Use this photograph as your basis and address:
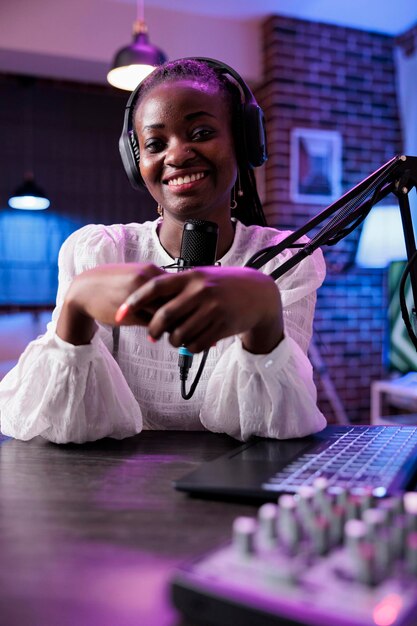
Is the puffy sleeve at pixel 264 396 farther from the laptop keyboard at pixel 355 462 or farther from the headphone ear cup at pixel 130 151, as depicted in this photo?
the headphone ear cup at pixel 130 151

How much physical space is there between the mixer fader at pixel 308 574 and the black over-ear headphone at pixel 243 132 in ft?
2.57

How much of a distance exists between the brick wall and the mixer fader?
11.3 ft

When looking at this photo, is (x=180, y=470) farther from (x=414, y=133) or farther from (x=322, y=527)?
(x=414, y=133)

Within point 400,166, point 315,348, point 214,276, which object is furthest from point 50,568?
point 315,348

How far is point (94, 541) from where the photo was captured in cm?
50

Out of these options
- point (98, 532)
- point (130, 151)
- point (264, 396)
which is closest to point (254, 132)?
point (130, 151)

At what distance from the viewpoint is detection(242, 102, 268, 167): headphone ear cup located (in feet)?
3.52

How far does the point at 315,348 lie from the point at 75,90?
2242 mm

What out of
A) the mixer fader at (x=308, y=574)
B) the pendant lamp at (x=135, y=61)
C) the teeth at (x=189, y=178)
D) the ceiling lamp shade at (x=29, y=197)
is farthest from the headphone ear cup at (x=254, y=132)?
the ceiling lamp shade at (x=29, y=197)

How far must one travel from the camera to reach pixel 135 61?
2695 millimetres

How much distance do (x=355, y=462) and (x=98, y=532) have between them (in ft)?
0.97

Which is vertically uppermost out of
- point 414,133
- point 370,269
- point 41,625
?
point 414,133

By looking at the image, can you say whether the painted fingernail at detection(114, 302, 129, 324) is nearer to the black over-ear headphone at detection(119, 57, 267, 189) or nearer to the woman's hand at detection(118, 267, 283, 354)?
the woman's hand at detection(118, 267, 283, 354)

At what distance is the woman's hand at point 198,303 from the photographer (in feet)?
1.96
